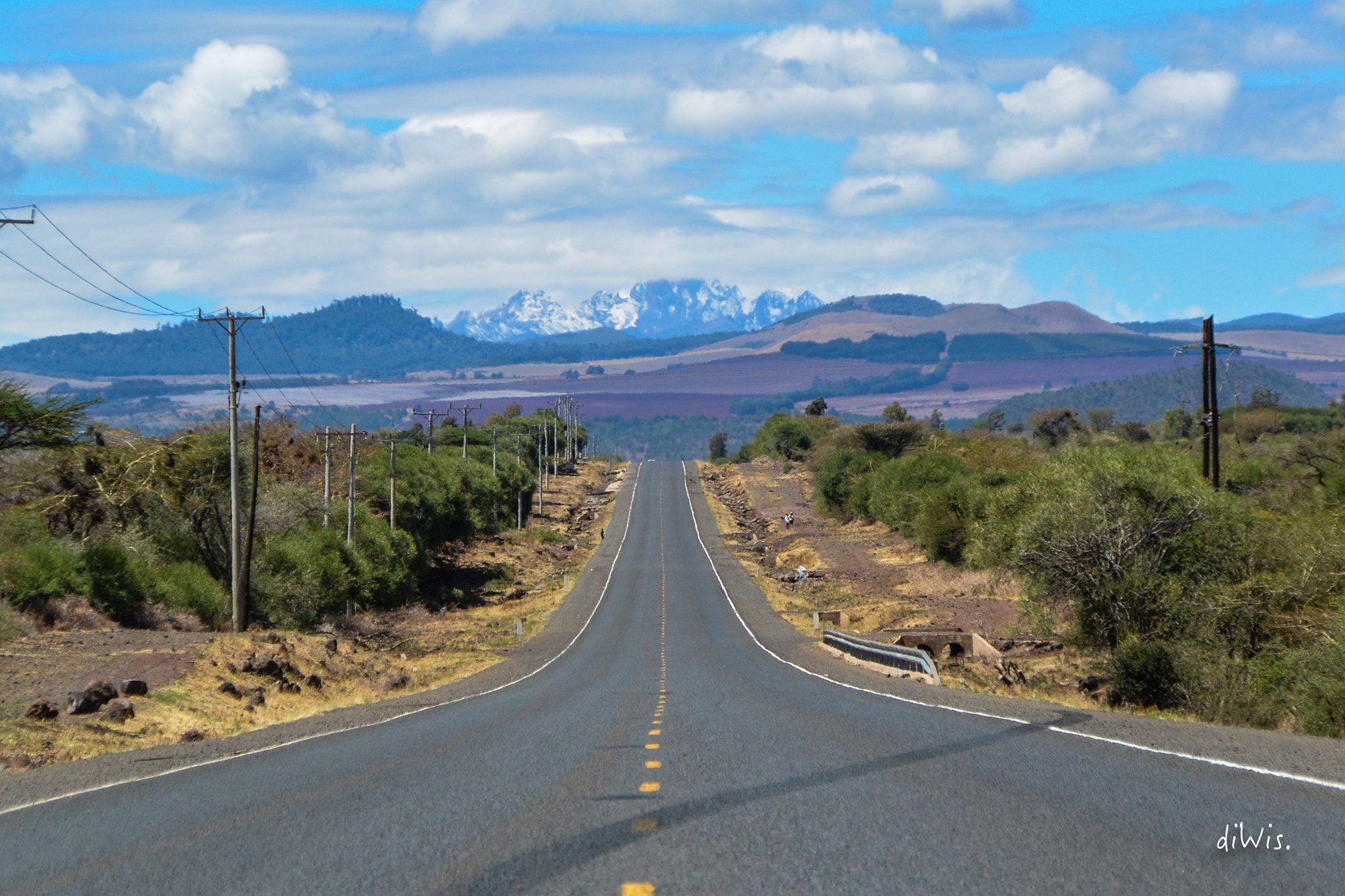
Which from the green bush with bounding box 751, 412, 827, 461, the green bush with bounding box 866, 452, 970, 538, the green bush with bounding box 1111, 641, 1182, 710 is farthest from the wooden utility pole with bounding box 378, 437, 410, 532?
the green bush with bounding box 751, 412, 827, 461

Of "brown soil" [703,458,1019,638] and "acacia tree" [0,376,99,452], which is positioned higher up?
"acacia tree" [0,376,99,452]

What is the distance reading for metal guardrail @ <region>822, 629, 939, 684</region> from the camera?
25641 mm

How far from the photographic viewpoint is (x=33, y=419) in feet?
72.8

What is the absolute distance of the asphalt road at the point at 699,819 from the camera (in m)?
7.04

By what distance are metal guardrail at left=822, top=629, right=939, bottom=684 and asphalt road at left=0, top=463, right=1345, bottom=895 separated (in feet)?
36.9

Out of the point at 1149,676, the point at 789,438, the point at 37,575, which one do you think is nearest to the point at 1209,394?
the point at 1149,676

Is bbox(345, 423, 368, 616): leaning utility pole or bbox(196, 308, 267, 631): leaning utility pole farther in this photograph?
bbox(345, 423, 368, 616): leaning utility pole

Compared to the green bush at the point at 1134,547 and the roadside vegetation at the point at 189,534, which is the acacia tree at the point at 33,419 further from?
the green bush at the point at 1134,547

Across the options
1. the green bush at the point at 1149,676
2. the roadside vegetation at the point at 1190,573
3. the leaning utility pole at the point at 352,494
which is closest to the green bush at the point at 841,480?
the roadside vegetation at the point at 1190,573

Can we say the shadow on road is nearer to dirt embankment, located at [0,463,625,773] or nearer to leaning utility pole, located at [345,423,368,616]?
dirt embankment, located at [0,463,625,773]

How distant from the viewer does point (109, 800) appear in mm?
10180

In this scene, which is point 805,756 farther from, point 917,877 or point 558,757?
point 917,877

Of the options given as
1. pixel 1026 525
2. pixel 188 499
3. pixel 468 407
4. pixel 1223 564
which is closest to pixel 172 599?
pixel 188 499

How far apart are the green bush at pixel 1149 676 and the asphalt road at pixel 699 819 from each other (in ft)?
42.5
